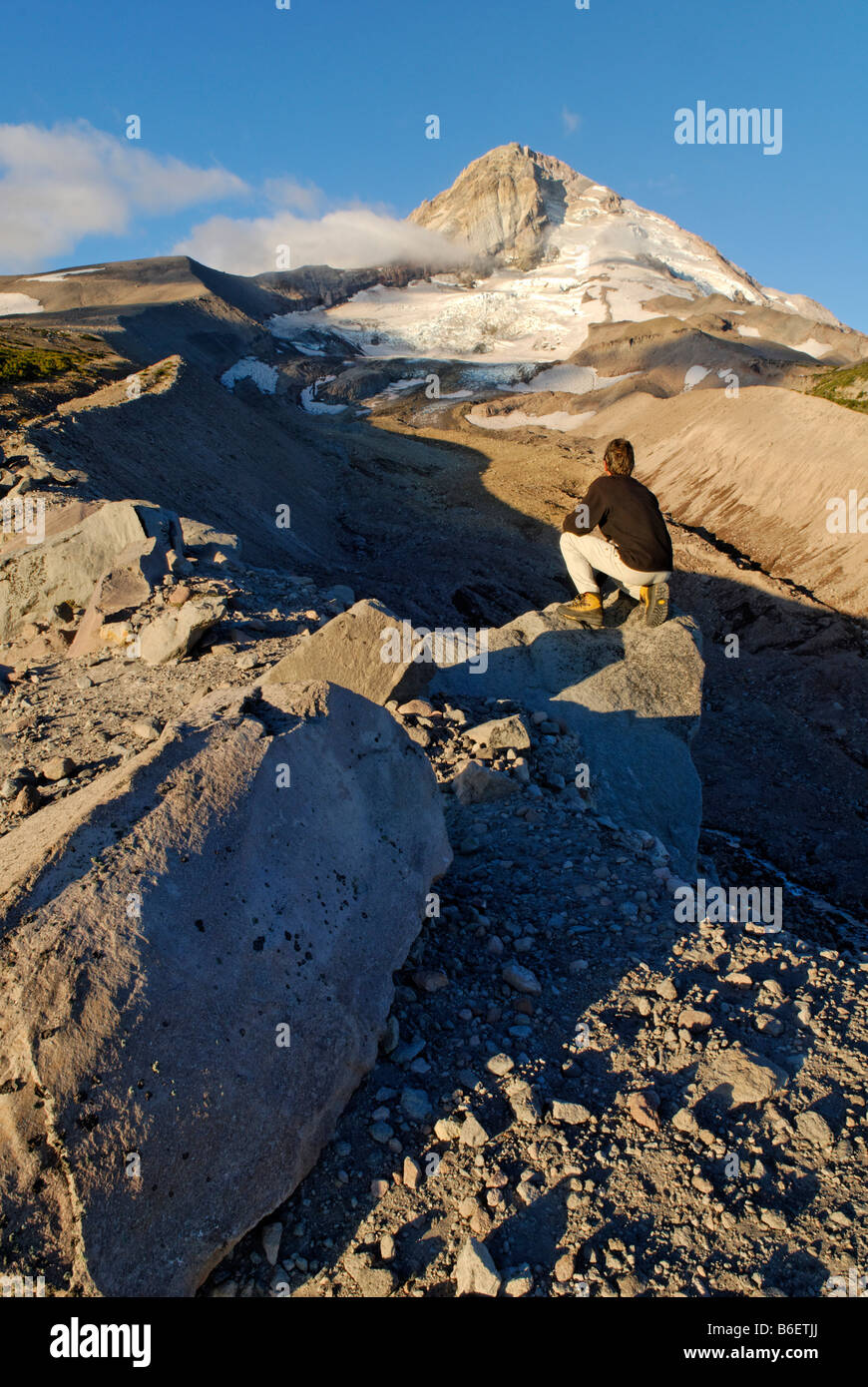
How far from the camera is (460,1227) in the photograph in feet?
7.52

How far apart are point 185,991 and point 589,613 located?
5.48 metres

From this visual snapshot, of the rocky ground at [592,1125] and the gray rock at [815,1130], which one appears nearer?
the rocky ground at [592,1125]

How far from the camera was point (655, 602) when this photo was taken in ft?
23.0

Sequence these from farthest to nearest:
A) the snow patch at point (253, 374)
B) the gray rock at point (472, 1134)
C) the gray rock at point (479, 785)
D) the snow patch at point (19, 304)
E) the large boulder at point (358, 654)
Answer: the snow patch at point (19, 304) → the snow patch at point (253, 374) → the gray rock at point (479, 785) → the large boulder at point (358, 654) → the gray rock at point (472, 1134)

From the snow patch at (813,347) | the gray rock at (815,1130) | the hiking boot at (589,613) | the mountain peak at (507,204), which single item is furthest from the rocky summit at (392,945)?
the mountain peak at (507,204)

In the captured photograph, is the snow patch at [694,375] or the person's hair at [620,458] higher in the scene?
the snow patch at [694,375]

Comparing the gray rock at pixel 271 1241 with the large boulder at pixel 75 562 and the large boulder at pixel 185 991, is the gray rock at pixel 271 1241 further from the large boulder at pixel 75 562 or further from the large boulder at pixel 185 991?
the large boulder at pixel 75 562

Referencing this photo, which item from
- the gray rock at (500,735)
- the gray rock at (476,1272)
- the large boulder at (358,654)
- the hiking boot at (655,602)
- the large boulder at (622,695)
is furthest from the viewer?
the hiking boot at (655,602)

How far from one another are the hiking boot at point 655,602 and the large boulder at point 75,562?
426 centimetres

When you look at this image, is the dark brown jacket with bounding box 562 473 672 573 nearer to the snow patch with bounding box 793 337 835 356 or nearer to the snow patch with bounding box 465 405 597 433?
the snow patch with bounding box 465 405 597 433

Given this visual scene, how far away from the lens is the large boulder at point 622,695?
600 centimetres

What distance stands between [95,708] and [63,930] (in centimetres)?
340

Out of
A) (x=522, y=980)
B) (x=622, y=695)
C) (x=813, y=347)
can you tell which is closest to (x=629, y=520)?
(x=622, y=695)

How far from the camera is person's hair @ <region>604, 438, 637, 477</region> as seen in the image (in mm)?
6445
